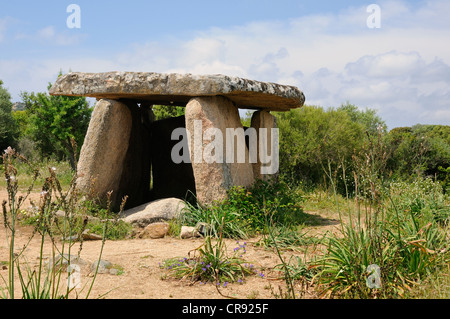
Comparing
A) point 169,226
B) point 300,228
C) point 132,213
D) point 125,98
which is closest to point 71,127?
point 125,98

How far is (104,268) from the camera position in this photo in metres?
5.08

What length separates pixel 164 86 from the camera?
7738mm

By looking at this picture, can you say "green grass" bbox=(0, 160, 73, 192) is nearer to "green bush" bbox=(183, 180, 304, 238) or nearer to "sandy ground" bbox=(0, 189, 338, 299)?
"green bush" bbox=(183, 180, 304, 238)

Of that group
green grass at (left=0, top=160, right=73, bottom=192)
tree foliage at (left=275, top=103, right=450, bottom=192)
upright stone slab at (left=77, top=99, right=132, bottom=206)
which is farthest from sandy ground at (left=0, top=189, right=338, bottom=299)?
green grass at (left=0, top=160, right=73, bottom=192)

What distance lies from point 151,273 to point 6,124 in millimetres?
17153

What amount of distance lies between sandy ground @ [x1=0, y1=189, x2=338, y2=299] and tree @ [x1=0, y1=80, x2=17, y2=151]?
13.8m

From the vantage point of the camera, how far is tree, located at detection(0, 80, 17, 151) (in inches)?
767

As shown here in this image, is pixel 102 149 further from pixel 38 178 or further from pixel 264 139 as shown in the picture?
pixel 38 178

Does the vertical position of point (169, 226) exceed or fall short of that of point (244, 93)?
it falls short

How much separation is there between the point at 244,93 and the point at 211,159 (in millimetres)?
1324

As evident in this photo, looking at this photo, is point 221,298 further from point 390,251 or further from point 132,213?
point 132,213

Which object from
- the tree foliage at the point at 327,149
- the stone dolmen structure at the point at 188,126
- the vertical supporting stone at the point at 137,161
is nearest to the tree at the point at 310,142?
the tree foliage at the point at 327,149

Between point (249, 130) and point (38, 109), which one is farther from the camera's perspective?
point (38, 109)

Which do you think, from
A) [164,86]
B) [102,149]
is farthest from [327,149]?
[102,149]
